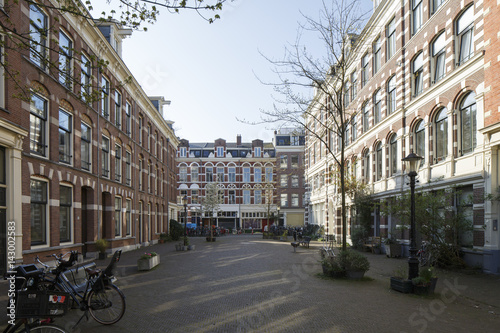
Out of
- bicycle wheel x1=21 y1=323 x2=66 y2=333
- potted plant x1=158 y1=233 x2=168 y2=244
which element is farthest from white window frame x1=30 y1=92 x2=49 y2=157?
potted plant x1=158 y1=233 x2=168 y2=244

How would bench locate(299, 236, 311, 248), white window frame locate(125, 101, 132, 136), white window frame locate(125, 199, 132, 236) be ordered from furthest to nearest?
Answer: bench locate(299, 236, 311, 248)
white window frame locate(125, 101, 132, 136)
white window frame locate(125, 199, 132, 236)

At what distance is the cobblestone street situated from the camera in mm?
7078

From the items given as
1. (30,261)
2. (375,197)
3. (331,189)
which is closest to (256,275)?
(30,261)

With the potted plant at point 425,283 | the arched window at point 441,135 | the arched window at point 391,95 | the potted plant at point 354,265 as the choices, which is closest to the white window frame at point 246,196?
the arched window at point 391,95

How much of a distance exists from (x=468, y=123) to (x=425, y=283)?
8.58 meters

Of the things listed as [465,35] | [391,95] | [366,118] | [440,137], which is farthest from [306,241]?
[465,35]

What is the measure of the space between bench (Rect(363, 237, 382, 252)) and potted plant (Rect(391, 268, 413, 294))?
40.2 feet

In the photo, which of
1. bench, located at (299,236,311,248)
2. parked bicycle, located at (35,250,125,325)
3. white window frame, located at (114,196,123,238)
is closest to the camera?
parked bicycle, located at (35,250,125,325)

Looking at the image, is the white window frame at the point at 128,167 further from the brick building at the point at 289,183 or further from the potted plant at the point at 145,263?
the brick building at the point at 289,183

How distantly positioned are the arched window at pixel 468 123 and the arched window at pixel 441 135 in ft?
3.83

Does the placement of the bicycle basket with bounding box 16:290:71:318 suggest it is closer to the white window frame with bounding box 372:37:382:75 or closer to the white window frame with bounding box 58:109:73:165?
the white window frame with bounding box 58:109:73:165

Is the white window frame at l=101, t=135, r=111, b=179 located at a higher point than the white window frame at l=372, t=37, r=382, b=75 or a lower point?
lower

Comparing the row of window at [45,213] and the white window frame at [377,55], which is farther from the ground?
the white window frame at [377,55]

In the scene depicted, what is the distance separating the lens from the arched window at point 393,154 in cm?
2239
